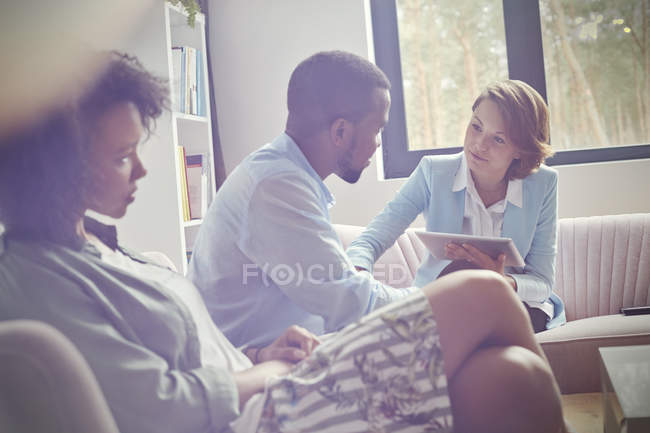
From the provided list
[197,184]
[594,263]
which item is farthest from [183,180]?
[594,263]

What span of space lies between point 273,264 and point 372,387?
31 cm

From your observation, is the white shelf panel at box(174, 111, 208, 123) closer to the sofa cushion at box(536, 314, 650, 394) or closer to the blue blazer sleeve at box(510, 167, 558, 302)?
the blue blazer sleeve at box(510, 167, 558, 302)

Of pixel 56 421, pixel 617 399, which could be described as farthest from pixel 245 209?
→ pixel 617 399

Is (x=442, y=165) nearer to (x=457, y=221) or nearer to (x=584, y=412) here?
(x=457, y=221)

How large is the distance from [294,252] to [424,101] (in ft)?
5.32

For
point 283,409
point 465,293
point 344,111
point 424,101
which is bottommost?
point 283,409

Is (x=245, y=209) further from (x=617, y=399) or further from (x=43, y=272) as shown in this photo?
(x=617, y=399)

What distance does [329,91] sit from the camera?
3.64 ft

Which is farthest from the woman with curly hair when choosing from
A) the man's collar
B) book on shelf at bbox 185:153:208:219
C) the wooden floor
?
book on shelf at bbox 185:153:208:219

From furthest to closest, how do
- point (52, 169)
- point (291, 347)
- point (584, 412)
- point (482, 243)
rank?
point (584, 412) → point (482, 243) → point (291, 347) → point (52, 169)

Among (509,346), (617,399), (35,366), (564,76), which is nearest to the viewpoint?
(35,366)

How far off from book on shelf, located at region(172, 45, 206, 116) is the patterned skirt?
1214 mm

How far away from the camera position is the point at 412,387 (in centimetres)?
72

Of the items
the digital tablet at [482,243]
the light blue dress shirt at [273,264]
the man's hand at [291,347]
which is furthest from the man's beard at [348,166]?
the man's hand at [291,347]
